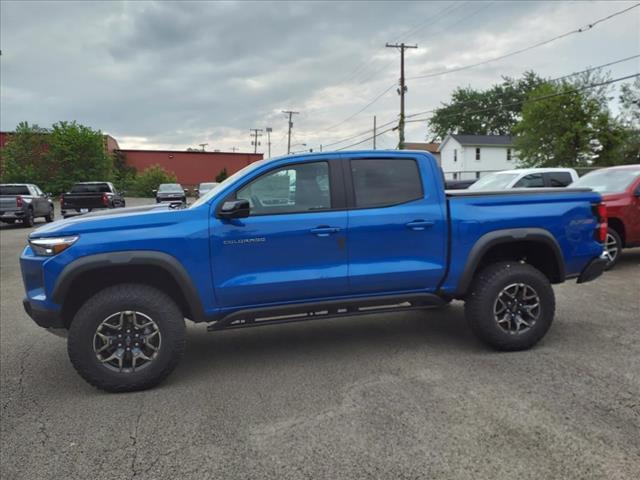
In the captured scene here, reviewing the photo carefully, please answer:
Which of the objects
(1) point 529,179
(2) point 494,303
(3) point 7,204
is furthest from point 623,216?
(3) point 7,204

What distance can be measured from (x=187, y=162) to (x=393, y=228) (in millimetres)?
54663

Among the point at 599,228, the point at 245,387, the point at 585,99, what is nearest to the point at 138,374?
the point at 245,387

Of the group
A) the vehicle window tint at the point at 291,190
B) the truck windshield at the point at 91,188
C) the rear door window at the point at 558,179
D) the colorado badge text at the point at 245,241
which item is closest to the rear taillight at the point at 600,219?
the vehicle window tint at the point at 291,190

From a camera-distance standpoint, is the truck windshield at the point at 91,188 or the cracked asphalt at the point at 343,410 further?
the truck windshield at the point at 91,188

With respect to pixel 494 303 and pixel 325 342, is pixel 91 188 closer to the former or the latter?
pixel 325 342

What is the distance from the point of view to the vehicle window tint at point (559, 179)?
13266mm

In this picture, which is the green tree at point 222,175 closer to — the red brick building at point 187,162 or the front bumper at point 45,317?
the red brick building at point 187,162

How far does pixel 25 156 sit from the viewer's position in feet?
138

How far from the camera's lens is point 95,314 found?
3973 mm

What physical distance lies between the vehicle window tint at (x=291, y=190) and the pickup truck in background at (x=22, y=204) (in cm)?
1789

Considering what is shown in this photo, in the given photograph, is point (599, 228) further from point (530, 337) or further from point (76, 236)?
point (76, 236)

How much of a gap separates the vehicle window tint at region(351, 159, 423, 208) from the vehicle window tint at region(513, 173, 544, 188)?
8929 millimetres

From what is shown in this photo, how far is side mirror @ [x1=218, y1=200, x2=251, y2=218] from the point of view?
13.5ft

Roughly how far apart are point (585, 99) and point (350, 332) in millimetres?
45938
